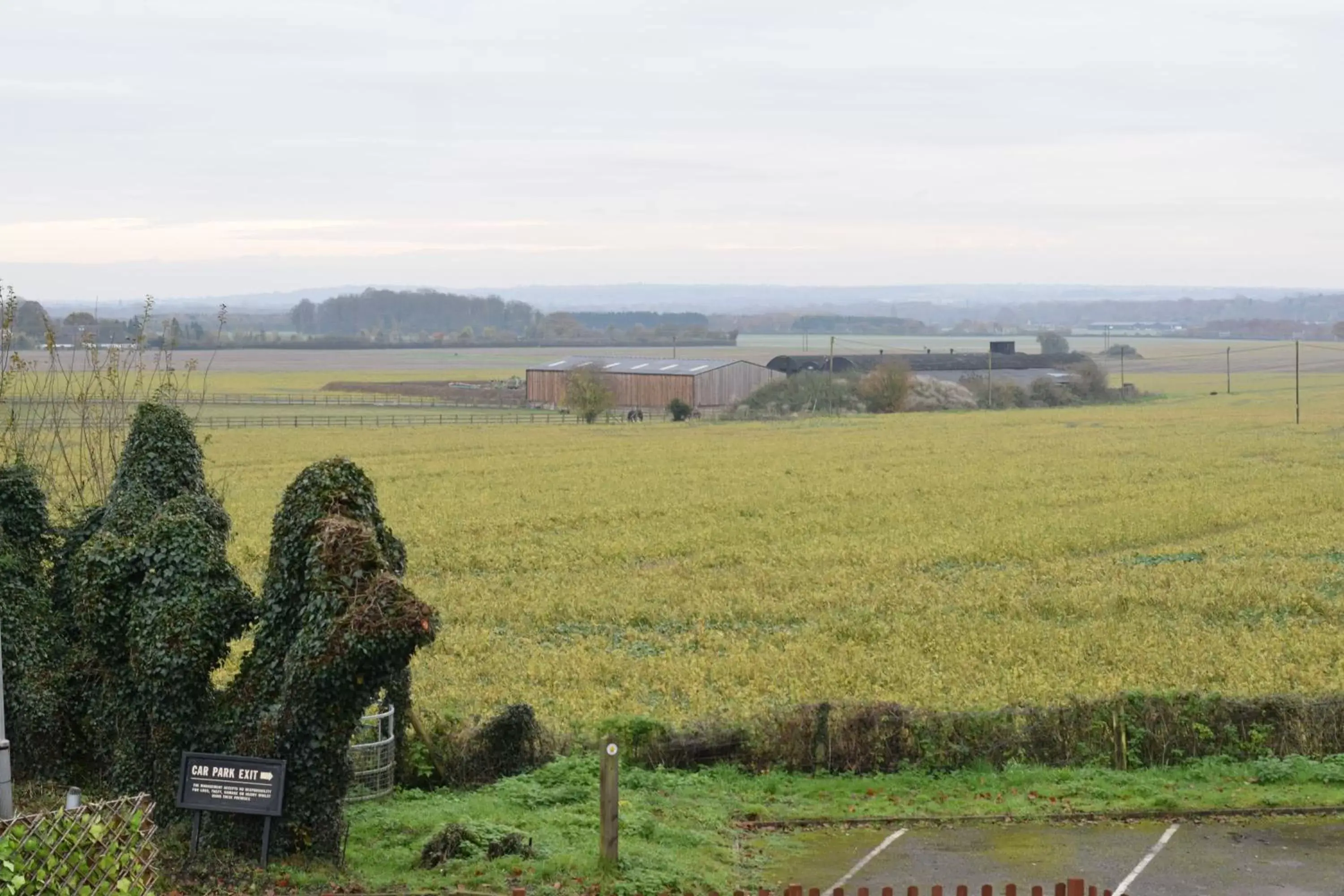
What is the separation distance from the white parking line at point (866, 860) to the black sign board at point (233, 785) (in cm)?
507

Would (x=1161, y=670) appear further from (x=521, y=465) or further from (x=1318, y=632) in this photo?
(x=521, y=465)

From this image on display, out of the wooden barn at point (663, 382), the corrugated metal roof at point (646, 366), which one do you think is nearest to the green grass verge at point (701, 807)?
the wooden barn at point (663, 382)

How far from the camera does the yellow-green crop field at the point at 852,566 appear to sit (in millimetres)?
24859

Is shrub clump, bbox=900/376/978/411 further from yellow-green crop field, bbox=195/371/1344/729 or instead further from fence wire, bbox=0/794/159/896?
fence wire, bbox=0/794/159/896

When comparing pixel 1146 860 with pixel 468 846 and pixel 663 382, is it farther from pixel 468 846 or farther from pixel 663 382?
pixel 663 382

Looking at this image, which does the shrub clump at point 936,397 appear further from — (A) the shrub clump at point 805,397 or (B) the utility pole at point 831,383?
(B) the utility pole at point 831,383

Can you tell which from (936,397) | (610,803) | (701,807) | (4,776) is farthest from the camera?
(936,397)

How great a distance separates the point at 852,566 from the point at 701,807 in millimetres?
21798

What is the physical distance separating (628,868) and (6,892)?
5.71 m

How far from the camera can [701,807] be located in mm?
16500

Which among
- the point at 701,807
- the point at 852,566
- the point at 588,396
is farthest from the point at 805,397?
the point at 701,807

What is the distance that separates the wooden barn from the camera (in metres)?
119

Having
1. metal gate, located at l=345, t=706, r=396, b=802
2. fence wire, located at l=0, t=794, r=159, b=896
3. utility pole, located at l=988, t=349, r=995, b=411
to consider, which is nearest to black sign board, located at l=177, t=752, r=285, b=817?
fence wire, located at l=0, t=794, r=159, b=896

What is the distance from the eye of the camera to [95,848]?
1130cm
